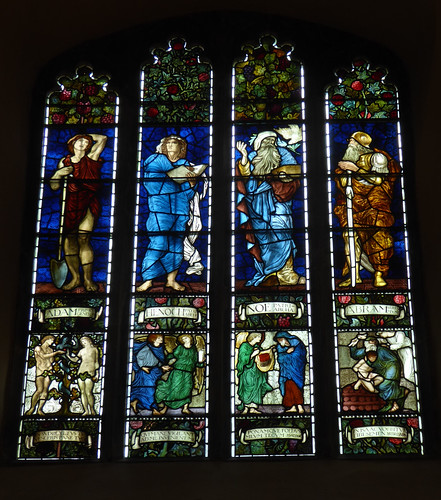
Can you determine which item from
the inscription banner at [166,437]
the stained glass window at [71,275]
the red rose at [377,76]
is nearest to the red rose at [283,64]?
the red rose at [377,76]

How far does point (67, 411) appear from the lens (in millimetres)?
7574

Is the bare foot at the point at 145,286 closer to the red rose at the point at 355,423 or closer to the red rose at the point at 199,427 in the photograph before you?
the red rose at the point at 199,427

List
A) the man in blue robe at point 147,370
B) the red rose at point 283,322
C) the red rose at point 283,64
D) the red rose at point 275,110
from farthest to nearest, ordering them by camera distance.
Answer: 1. the red rose at point 283,64
2. the red rose at point 275,110
3. the red rose at point 283,322
4. the man in blue robe at point 147,370

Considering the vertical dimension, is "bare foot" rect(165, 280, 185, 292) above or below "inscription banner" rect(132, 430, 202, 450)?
above

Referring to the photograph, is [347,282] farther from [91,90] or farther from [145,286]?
[91,90]

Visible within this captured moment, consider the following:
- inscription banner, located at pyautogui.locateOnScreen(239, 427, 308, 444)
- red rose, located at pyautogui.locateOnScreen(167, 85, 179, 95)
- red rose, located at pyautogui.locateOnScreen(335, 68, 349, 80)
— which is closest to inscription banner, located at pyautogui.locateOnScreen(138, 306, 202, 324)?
inscription banner, located at pyautogui.locateOnScreen(239, 427, 308, 444)

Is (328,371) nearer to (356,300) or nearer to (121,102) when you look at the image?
(356,300)

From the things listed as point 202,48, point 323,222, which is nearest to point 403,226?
point 323,222

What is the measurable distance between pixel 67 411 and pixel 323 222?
250cm

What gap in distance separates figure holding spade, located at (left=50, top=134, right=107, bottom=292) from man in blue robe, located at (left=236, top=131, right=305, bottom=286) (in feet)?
3.96

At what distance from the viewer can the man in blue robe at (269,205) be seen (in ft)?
26.2

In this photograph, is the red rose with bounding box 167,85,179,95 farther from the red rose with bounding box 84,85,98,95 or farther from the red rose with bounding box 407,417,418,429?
the red rose with bounding box 407,417,418,429

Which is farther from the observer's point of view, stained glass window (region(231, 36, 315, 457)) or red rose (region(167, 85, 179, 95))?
red rose (region(167, 85, 179, 95))

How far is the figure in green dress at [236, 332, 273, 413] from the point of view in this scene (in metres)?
7.55
